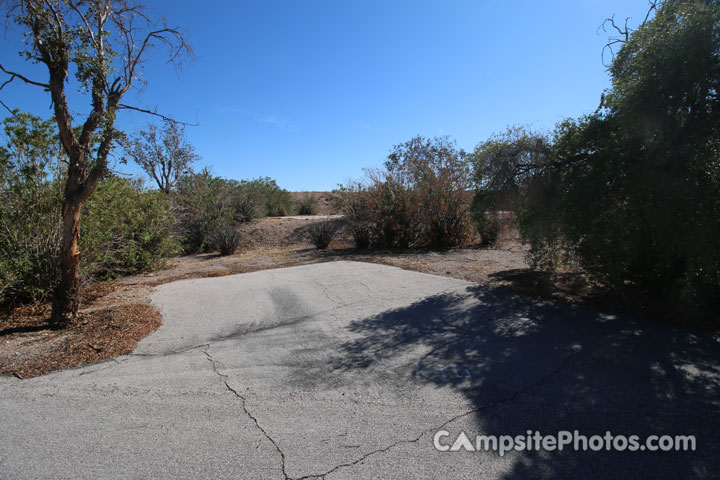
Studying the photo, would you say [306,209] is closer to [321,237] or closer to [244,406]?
[321,237]

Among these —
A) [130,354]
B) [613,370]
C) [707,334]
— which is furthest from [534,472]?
[130,354]

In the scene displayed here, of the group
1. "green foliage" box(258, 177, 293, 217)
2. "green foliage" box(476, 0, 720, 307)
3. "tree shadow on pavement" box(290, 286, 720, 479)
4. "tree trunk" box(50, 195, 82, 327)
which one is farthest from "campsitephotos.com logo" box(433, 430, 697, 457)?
"green foliage" box(258, 177, 293, 217)

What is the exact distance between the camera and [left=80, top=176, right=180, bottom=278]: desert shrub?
7.02m

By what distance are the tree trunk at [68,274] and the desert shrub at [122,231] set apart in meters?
1.85

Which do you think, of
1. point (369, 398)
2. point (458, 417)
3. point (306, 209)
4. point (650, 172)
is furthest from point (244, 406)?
point (306, 209)

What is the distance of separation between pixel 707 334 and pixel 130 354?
21.9ft

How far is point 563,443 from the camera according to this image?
259cm

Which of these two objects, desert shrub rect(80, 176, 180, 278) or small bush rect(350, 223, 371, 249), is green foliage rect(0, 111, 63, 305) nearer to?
desert shrub rect(80, 176, 180, 278)

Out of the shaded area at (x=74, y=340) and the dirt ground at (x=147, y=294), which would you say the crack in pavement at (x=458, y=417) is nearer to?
the dirt ground at (x=147, y=294)

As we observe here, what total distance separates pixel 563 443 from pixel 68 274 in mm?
5926

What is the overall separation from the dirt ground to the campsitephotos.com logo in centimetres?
331

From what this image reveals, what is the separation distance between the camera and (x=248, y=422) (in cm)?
294

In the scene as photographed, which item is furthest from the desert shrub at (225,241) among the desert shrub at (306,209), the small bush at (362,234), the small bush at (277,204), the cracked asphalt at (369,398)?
the desert shrub at (306,209)

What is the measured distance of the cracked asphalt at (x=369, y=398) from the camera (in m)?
2.43
